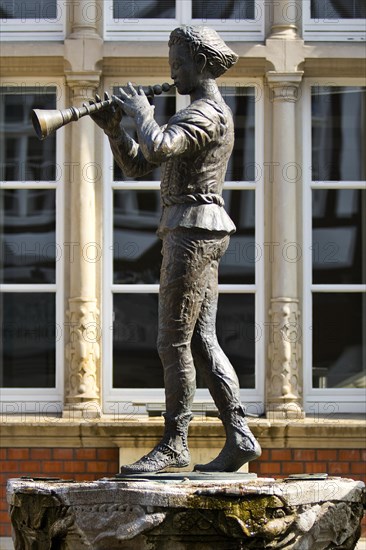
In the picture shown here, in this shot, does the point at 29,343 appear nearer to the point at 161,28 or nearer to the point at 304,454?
the point at 304,454

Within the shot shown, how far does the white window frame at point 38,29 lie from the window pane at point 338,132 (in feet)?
6.16

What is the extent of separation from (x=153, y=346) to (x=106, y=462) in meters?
0.95

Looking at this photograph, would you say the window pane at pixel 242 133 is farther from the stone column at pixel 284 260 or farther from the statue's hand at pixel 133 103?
the statue's hand at pixel 133 103

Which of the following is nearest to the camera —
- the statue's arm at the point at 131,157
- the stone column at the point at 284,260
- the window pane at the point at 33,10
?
the statue's arm at the point at 131,157

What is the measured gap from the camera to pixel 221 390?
7.79 m

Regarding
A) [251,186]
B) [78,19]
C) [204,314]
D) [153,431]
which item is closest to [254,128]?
[251,186]

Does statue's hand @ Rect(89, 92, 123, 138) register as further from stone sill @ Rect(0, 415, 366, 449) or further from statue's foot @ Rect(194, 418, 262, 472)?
stone sill @ Rect(0, 415, 366, 449)

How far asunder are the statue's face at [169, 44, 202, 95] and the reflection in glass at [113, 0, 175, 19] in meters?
4.45

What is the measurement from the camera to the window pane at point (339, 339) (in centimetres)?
1210

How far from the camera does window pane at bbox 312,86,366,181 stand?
1223 cm

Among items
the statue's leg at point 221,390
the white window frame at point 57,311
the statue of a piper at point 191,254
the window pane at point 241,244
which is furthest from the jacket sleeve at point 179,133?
the white window frame at point 57,311

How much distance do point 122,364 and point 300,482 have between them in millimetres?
4735

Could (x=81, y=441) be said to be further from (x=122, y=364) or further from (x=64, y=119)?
(x=64, y=119)

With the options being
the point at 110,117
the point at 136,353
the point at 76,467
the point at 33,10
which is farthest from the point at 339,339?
the point at 110,117
